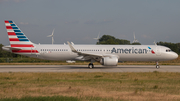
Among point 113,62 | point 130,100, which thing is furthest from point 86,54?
point 130,100

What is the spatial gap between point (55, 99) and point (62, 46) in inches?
815

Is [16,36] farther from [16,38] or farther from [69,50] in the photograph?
[69,50]

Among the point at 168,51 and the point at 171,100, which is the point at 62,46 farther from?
the point at 171,100

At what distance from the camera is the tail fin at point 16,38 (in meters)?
27.8

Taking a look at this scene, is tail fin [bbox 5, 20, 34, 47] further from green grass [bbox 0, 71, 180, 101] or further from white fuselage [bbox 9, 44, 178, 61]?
green grass [bbox 0, 71, 180, 101]

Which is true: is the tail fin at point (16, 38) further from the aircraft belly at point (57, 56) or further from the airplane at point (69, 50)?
the aircraft belly at point (57, 56)

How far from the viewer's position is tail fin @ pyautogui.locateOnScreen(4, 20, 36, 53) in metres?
27.8

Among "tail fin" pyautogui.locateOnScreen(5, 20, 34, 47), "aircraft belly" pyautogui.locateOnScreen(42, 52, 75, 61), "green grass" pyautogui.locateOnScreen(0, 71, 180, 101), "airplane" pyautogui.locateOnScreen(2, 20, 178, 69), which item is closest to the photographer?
"green grass" pyautogui.locateOnScreen(0, 71, 180, 101)

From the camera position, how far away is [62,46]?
1114 inches

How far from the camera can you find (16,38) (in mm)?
27938

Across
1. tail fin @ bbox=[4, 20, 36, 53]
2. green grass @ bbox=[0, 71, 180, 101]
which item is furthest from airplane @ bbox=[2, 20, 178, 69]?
green grass @ bbox=[0, 71, 180, 101]

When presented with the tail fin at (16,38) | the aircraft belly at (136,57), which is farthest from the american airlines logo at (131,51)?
the tail fin at (16,38)

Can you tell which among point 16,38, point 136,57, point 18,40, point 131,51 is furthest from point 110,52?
point 16,38

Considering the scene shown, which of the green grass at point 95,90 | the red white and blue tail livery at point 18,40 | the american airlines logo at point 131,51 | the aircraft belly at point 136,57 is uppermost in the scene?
the red white and blue tail livery at point 18,40
